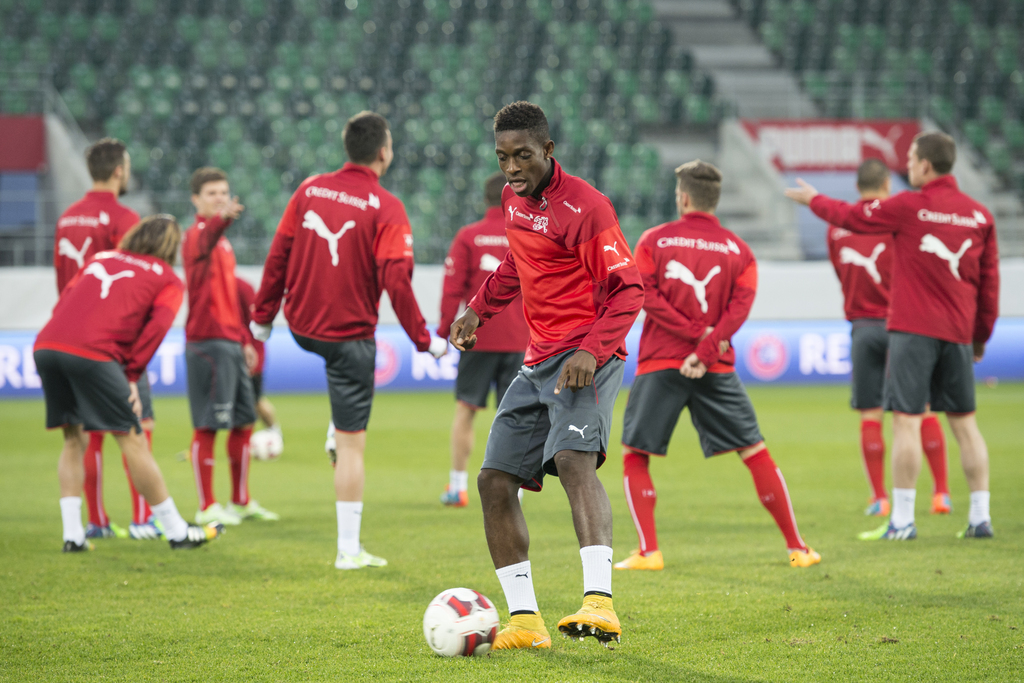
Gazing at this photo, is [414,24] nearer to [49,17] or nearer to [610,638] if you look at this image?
[49,17]

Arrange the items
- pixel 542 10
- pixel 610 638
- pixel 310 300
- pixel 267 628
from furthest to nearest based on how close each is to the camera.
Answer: pixel 542 10 < pixel 310 300 < pixel 267 628 < pixel 610 638

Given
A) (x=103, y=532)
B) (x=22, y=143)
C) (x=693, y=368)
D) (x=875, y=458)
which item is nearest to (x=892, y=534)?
(x=875, y=458)

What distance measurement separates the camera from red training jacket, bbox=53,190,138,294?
6.73m

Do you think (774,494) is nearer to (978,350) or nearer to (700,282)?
(700,282)

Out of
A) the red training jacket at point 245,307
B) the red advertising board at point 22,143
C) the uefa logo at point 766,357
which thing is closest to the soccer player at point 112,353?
the red training jacket at point 245,307

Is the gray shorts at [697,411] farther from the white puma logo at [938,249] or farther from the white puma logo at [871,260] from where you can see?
the white puma logo at [871,260]

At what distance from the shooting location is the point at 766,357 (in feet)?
53.4

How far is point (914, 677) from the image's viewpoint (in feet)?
11.8

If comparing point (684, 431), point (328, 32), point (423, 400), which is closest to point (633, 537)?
point (684, 431)

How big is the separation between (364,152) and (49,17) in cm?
1866

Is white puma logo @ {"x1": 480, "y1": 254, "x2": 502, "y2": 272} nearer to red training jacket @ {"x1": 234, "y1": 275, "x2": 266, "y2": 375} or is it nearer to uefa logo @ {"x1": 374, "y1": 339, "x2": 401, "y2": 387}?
red training jacket @ {"x1": 234, "y1": 275, "x2": 266, "y2": 375}

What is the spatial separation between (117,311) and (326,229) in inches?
47.2

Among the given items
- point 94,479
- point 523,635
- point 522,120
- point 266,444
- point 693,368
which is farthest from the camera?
point 266,444

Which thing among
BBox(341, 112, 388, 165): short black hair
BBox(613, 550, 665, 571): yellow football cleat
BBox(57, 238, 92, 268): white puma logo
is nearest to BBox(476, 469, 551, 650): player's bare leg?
BBox(613, 550, 665, 571): yellow football cleat
